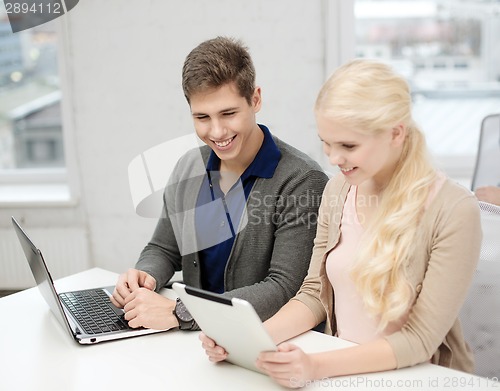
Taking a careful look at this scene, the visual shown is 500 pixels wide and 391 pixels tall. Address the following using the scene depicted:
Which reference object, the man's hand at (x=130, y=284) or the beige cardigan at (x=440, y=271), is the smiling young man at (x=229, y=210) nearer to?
the man's hand at (x=130, y=284)

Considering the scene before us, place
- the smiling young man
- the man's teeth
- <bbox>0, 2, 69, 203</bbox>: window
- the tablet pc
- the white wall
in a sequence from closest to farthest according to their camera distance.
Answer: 1. the tablet pc
2. the smiling young man
3. the man's teeth
4. the white wall
5. <bbox>0, 2, 69, 203</bbox>: window

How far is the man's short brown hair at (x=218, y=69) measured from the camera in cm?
153

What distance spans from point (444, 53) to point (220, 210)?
1769mm

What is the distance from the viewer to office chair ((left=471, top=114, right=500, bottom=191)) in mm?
2285

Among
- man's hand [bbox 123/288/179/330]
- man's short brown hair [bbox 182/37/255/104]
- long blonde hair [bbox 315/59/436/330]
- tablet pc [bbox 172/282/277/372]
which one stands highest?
man's short brown hair [bbox 182/37/255/104]

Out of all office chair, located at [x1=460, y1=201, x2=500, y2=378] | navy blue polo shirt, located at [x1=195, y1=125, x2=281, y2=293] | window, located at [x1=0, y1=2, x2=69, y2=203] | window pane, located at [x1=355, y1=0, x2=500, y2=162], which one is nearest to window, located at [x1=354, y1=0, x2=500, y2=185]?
window pane, located at [x1=355, y1=0, x2=500, y2=162]

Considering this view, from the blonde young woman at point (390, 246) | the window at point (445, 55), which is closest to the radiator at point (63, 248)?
the window at point (445, 55)

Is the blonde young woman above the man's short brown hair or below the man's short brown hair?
below

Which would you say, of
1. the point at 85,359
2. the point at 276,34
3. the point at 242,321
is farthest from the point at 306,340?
the point at 276,34

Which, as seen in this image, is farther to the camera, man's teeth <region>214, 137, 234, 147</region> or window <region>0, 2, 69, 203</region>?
window <region>0, 2, 69, 203</region>

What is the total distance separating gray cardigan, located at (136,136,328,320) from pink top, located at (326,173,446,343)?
0.17 m

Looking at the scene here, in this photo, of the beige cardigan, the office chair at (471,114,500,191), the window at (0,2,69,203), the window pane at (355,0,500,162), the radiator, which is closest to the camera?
the beige cardigan

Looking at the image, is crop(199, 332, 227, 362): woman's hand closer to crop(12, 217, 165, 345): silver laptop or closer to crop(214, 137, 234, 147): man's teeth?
crop(12, 217, 165, 345): silver laptop

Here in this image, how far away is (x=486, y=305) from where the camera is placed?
1.33 m
